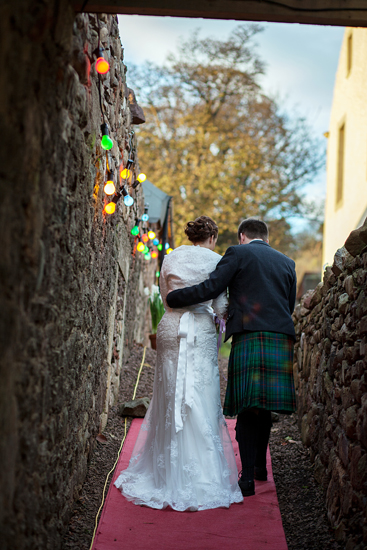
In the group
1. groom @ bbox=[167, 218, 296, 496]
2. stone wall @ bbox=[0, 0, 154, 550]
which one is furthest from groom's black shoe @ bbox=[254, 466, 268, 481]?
stone wall @ bbox=[0, 0, 154, 550]

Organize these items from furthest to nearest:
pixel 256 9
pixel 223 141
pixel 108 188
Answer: pixel 223 141 → pixel 108 188 → pixel 256 9

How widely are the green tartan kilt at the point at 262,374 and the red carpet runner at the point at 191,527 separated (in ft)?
1.88

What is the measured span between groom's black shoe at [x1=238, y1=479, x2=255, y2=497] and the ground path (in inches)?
7.4

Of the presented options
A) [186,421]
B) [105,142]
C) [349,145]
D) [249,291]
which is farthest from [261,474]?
[349,145]

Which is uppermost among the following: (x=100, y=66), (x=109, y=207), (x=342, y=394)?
(x=100, y=66)

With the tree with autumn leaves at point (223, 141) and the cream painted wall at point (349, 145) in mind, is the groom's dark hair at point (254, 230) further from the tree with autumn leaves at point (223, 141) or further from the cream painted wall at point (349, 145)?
the tree with autumn leaves at point (223, 141)

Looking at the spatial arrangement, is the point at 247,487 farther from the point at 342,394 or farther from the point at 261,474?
the point at 342,394

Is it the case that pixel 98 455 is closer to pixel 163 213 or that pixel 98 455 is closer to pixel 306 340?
pixel 306 340

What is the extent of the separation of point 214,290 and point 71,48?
→ 5.61 feet

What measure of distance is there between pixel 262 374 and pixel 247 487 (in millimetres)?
697

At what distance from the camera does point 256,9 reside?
237 centimetres

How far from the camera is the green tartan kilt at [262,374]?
3.30 m

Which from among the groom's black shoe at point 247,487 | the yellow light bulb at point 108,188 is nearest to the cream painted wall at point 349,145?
the yellow light bulb at point 108,188

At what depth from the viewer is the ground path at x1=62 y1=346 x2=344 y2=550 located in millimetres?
2738
